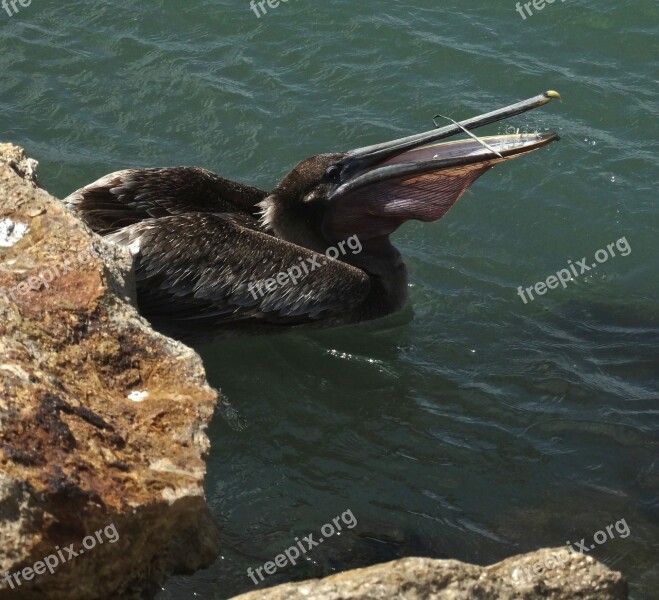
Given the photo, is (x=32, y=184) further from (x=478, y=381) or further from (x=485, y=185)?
(x=485, y=185)

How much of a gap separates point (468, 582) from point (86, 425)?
4.93 feet

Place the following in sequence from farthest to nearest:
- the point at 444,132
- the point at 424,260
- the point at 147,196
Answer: the point at 424,260 < the point at 444,132 < the point at 147,196

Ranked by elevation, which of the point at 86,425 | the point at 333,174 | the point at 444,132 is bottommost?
the point at 333,174

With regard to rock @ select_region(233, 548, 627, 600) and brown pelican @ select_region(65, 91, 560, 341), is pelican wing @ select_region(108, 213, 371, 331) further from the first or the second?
rock @ select_region(233, 548, 627, 600)

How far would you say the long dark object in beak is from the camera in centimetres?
740

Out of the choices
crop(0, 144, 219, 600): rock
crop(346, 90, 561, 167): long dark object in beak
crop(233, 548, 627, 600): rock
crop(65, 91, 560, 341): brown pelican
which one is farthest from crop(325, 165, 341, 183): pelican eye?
crop(233, 548, 627, 600): rock

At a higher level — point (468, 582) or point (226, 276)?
point (468, 582)

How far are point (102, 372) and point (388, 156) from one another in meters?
3.89

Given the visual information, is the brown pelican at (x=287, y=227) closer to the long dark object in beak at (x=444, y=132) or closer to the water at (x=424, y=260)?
the long dark object in beak at (x=444, y=132)

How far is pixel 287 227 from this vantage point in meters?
7.93

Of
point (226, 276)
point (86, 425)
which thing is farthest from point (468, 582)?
point (226, 276)

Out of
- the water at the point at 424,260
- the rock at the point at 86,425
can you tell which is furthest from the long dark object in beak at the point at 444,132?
the rock at the point at 86,425

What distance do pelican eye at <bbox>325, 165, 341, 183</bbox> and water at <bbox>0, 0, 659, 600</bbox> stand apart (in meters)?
1.07

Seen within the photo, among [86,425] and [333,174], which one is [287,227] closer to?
[333,174]
